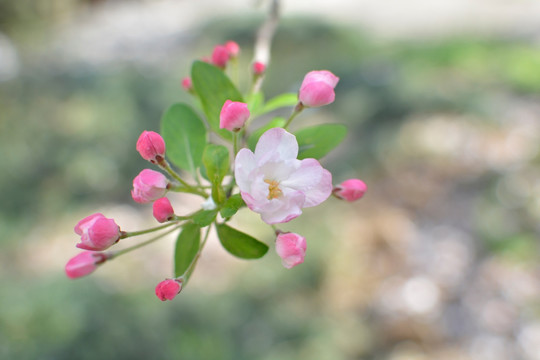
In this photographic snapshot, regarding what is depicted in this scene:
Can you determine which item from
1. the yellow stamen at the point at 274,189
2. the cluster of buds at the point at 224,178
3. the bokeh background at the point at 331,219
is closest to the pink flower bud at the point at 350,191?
the cluster of buds at the point at 224,178

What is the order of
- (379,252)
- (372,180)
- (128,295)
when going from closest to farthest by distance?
(128,295) → (379,252) → (372,180)

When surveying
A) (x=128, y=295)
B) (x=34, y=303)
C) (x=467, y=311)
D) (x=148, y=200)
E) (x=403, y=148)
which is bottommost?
(x=467, y=311)

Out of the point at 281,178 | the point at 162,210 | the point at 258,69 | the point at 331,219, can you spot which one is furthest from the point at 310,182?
the point at 331,219

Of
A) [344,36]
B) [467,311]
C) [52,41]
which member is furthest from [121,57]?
[467,311]

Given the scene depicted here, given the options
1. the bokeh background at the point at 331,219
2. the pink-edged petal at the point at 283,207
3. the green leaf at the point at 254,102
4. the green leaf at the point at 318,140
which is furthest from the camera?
the bokeh background at the point at 331,219

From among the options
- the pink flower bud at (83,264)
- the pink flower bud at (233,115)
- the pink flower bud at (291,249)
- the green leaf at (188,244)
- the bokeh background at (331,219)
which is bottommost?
the bokeh background at (331,219)

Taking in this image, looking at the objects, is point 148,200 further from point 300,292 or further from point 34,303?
point 300,292

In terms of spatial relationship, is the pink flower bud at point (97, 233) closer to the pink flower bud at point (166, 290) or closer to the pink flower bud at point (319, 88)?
the pink flower bud at point (166, 290)
